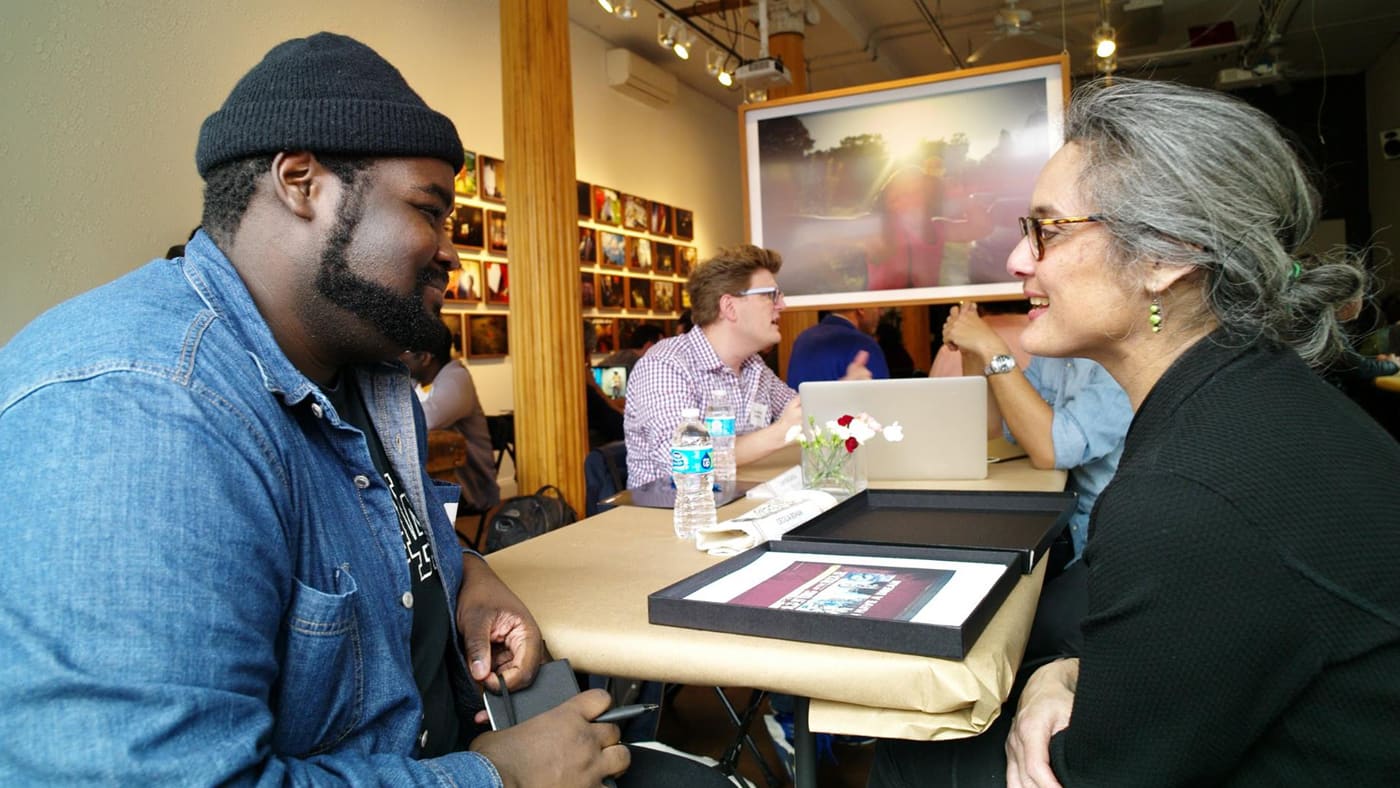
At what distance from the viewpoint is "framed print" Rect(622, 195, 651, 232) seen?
9.02 m

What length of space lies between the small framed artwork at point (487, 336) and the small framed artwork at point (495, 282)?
5.7 inches

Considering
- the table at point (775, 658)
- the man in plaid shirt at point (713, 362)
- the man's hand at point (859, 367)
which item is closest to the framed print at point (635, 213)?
the man's hand at point (859, 367)

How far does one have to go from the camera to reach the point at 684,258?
33.8 ft

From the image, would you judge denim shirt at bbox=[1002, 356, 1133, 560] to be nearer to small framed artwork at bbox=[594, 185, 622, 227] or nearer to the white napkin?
the white napkin

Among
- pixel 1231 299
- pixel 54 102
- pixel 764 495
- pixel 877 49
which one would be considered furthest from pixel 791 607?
pixel 877 49

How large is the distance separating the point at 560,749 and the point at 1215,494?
2.64 ft

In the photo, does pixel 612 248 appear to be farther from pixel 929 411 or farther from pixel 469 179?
pixel 929 411

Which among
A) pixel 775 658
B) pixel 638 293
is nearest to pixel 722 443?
pixel 775 658

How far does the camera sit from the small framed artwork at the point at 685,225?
10.1 metres

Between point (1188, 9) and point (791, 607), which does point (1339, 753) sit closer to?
point (791, 607)

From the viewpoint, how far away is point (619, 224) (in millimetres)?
8906

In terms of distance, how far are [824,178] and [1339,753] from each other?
2.82 metres

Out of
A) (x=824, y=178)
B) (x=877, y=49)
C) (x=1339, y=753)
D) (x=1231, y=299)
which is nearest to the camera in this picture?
(x=1339, y=753)

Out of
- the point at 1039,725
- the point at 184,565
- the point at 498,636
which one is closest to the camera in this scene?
the point at 184,565
